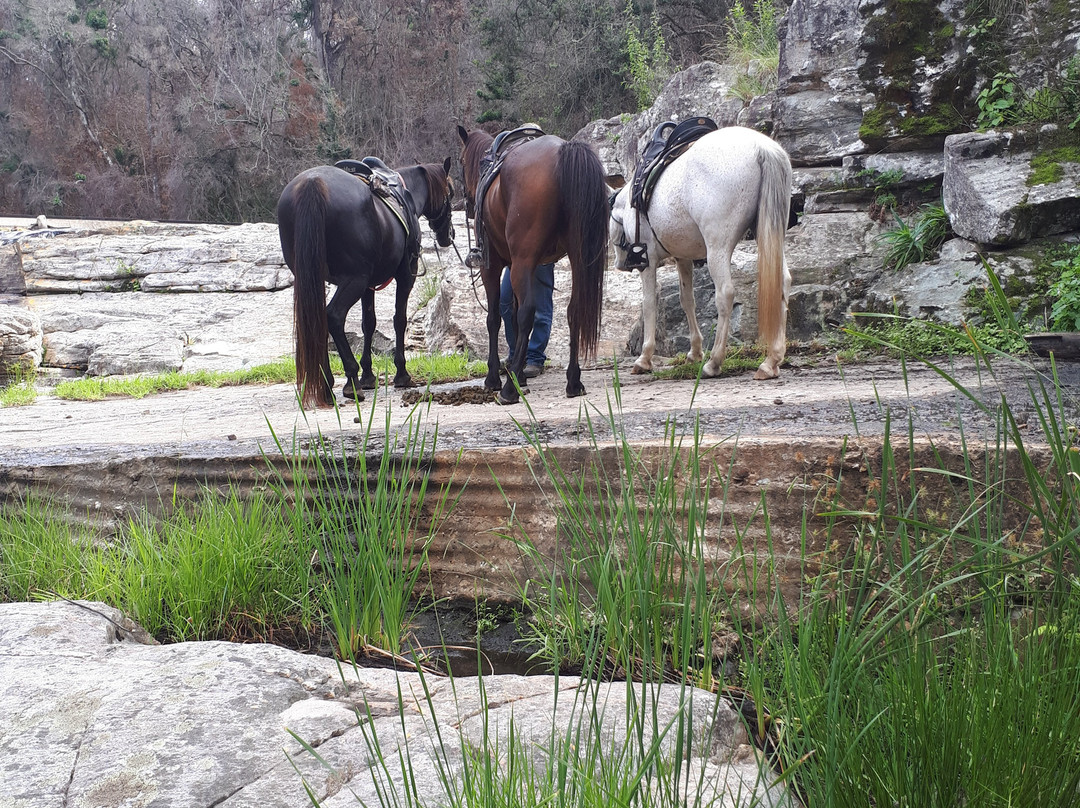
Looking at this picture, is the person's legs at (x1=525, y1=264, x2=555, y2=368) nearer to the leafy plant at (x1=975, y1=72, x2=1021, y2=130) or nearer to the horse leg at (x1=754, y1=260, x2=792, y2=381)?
the horse leg at (x1=754, y1=260, x2=792, y2=381)

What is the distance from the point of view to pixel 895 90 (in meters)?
7.20

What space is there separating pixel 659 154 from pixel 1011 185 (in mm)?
2833

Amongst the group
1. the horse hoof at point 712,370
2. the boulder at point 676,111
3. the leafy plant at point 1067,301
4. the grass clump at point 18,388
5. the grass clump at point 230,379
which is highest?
the boulder at point 676,111

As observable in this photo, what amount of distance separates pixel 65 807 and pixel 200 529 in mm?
1095

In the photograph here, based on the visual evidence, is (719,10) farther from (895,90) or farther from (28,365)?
(28,365)

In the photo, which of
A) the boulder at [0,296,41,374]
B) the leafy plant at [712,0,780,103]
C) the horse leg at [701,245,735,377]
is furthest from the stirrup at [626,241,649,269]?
the boulder at [0,296,41,374]

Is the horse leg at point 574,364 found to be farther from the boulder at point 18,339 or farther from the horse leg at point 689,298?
the boulder at point 18,339

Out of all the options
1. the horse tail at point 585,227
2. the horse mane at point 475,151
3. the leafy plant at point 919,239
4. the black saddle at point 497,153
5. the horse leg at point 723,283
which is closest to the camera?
the horse tail at point 585,227

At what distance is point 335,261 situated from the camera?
525 cm

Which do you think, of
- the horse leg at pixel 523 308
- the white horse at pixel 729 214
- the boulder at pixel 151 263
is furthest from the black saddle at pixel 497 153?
the boulder at pixel 151 263

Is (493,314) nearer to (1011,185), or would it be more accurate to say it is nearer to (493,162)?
(493,162)

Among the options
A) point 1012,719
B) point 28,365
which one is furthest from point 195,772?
point 28,365

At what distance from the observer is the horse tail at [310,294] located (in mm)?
4535

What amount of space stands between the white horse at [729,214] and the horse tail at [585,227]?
759mm
